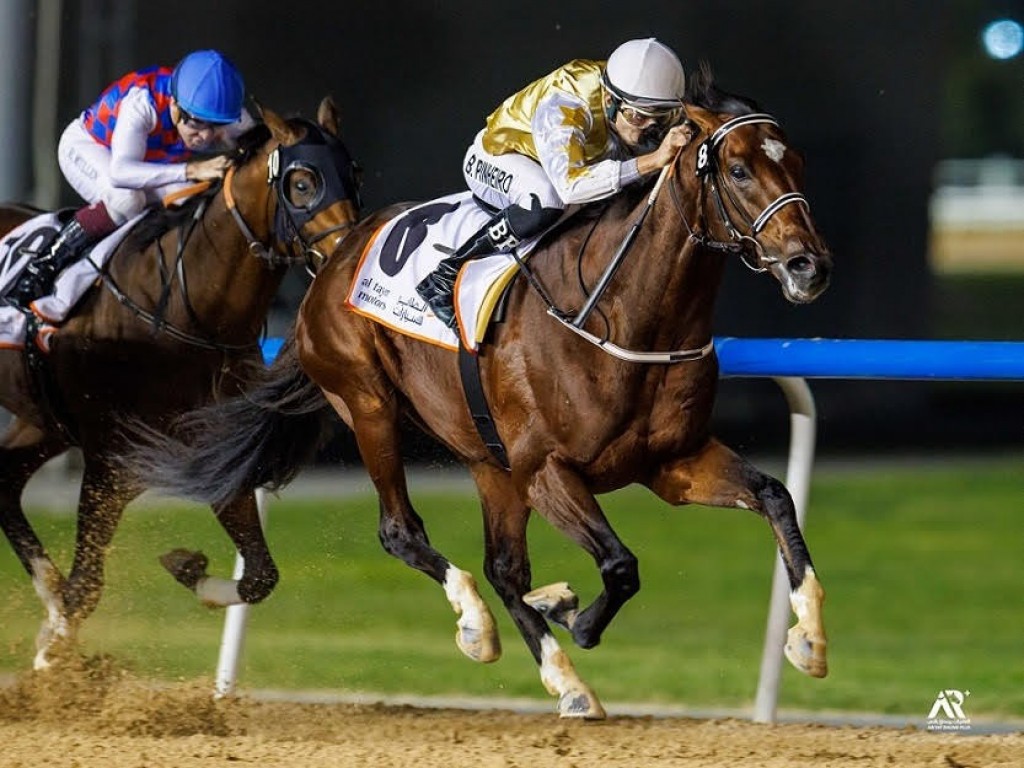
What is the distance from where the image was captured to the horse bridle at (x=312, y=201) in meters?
5.32

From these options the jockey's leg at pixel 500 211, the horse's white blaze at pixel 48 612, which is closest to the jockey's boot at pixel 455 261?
the jockey's leg at pixel 500 211

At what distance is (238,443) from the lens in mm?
5348

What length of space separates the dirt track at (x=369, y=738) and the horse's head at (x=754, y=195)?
111cm

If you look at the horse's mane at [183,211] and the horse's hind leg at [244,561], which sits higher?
the horse's mane at [183,211]

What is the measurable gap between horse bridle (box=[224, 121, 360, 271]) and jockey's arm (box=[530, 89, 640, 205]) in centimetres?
86

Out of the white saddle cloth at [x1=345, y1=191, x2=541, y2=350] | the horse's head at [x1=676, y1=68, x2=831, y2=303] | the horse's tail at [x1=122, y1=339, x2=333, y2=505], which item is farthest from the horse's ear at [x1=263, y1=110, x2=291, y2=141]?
the horse's head at [x1=676, y1=68, x2=831, y2=303]

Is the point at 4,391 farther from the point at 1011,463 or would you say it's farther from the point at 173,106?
the point at 1011,463

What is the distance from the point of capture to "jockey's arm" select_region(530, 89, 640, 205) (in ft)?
14.3

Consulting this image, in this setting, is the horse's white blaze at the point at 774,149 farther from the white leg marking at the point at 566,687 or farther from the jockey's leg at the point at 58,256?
the jockey's leg at the point at 58,256

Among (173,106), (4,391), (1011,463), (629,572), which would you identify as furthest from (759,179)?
(1011,463)

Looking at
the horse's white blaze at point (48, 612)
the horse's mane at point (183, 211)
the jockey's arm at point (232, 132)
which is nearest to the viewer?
the horse's white blaze at point (48, 612)

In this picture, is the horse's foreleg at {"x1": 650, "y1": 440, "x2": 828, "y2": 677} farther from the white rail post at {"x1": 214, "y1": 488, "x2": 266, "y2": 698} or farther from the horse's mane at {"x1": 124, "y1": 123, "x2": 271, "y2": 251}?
the horse's mane at {"x1": 124, "y1": 123, "x2": 271, "y2": 251}

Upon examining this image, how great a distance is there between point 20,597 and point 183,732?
1.48 metres

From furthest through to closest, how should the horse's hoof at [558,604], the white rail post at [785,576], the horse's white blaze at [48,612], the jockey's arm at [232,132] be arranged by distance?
the jockey's arm at [232,132], the horse's white blaze at [48,612], the white rail post at [785,576], the horse's hoof at [558,604]
